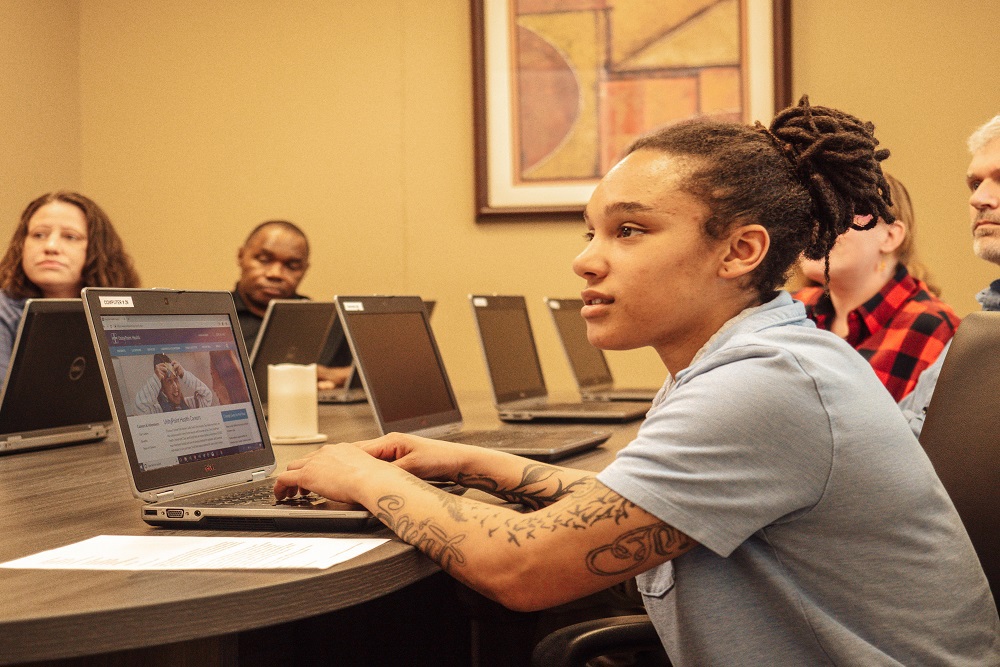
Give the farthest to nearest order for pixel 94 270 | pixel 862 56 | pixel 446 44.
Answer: pixel 446 44 < pixel 862 56 < pixel 94 270

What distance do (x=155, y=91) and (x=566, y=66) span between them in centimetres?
178

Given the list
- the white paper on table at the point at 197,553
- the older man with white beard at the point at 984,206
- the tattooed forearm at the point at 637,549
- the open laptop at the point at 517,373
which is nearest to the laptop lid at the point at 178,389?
the white paper on table at the point at 197,553

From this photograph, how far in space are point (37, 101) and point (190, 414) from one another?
3.21 meters

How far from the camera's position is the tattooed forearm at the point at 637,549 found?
0.98 meters

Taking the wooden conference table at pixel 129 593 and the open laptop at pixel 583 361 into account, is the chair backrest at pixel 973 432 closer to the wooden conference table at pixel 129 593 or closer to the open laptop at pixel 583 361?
the wooden conference table at pixel 129 593

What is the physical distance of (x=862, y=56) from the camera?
382 centimetres

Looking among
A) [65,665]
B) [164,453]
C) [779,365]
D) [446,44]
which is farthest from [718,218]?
[446,44]

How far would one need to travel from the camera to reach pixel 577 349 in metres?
3.27

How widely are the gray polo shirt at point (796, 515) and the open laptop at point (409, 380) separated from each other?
28.9 inches

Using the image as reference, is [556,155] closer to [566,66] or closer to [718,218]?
[566,66]

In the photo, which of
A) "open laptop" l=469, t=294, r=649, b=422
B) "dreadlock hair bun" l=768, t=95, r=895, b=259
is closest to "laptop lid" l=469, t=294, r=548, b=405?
"open laptop" l=469, t=294, r=649, b=422

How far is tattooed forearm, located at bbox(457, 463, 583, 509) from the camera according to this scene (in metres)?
1.32

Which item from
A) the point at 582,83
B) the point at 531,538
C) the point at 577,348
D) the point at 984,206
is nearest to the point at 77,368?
the point at 531,538

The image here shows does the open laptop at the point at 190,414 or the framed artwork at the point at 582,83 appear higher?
the framed artwork at the point at 582,83
